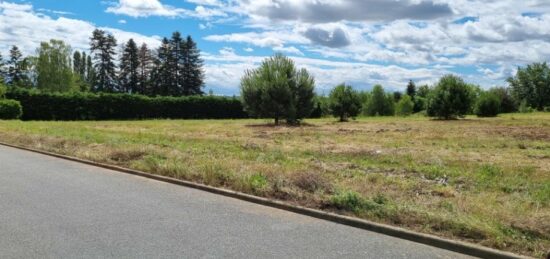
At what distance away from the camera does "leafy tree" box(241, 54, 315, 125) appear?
34969 millimetres

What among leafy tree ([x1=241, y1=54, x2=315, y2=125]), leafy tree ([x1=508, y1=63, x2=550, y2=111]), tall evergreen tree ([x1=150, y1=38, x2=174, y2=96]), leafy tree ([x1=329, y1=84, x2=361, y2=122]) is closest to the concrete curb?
leafy tree ([x1=241, y1=54, x2=315, y2=125])

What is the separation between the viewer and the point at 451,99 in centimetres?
3925

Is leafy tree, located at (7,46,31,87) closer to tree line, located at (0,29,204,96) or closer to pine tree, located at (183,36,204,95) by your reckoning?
tree line, located at (0,29,204,96)

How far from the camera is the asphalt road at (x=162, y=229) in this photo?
562cm

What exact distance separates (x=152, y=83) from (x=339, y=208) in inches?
3238

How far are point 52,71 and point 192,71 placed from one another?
22.7 m

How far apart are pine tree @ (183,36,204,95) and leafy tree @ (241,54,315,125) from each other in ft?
171

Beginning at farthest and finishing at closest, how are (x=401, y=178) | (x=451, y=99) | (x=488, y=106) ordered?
1. (x=488, y=106)
2. (x=451, y=99)
3. (x=401, y=178)

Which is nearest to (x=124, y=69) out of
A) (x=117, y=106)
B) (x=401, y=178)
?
(x=117, y=106)

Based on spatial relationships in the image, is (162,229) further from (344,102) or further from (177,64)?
(177,64)

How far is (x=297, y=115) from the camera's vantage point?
119 ft

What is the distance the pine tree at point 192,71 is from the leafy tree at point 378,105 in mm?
36860

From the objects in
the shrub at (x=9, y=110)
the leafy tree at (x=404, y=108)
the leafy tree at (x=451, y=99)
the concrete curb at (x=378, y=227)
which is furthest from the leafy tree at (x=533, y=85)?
the concrete curb at (x=378, y=227)

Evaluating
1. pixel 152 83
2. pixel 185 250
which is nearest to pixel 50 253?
pixel 185 250
